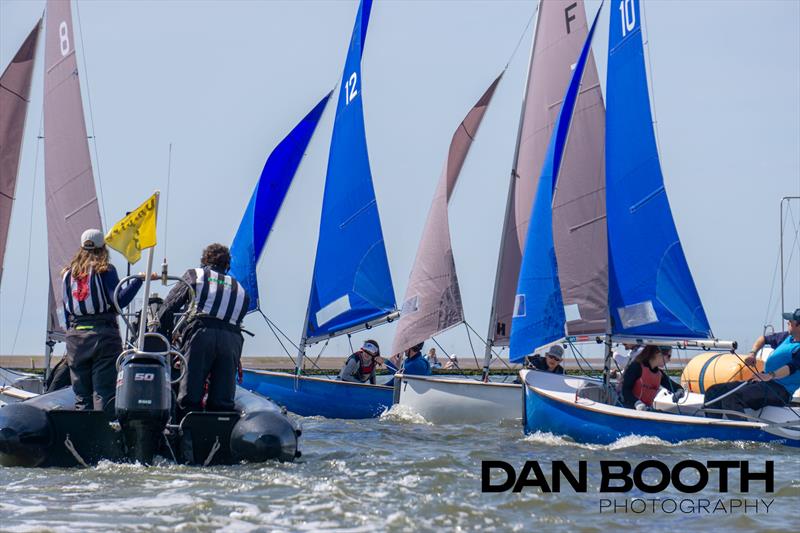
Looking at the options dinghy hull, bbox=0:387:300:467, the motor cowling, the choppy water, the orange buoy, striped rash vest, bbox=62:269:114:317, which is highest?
striped rash vest, bbox=62:269:114:317

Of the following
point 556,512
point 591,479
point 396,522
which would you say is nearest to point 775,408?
point 591,479

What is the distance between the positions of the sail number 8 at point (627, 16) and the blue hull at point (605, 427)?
5.40 metres

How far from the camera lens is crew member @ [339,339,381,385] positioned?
60.6 feet

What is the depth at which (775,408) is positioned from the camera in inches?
493

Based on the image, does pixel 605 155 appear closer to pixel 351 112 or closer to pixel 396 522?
pixel 351 112

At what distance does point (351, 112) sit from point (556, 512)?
1370cm

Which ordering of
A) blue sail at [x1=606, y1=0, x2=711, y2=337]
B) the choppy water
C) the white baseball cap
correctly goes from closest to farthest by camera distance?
the choppy water
the white baseball cap
blue sail at [x1=606, y1=0, x2=711, y2=337]

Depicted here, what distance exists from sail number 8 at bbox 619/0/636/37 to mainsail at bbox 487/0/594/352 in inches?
133

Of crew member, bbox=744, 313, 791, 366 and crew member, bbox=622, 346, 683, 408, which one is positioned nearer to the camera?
crew member, bbox=622, 346, 683, 408

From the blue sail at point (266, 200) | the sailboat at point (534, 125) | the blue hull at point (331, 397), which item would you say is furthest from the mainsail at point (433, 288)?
the blue sail at point (266, 200)

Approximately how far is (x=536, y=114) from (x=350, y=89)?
3341 mm

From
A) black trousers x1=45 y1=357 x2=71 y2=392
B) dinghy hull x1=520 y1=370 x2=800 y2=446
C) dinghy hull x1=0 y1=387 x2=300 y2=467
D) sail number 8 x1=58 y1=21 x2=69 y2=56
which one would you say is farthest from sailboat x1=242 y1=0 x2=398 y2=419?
dinghy hull x1=0 y1=387 x2=300 y2=467

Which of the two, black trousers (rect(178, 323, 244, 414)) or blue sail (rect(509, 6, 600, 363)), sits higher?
blue sail (rect(509, 6, 600, 363))

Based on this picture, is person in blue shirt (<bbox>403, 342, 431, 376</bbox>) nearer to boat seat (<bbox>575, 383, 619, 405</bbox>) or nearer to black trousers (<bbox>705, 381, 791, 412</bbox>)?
boat seat (<bbox>575, 383, 619, 405</bbox>)
